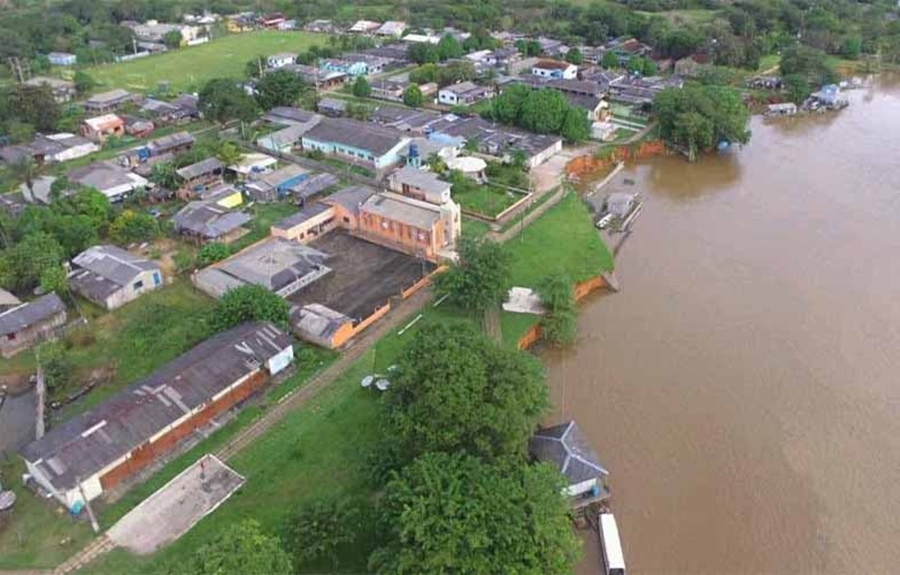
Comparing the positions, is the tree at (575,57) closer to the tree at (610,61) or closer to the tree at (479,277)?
the tree at (610,61)

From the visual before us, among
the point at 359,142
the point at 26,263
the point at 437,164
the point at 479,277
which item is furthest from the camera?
the point at 359,142

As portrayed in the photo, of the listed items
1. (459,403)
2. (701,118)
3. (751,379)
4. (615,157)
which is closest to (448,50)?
(615,157)

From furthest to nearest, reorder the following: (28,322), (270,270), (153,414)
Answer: (270,270) < (28,322) < (153,414)

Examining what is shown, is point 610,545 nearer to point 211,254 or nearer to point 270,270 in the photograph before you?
point 270,270

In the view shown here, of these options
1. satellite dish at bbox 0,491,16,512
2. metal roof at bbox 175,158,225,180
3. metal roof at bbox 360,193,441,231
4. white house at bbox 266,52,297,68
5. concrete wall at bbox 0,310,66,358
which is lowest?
satellite dish at bbox 0,491,16,512

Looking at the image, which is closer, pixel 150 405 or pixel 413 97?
pixel 150 405

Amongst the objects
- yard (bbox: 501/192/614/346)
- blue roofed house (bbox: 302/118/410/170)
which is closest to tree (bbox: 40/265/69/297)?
yard (bbox: 501/192/614/346)

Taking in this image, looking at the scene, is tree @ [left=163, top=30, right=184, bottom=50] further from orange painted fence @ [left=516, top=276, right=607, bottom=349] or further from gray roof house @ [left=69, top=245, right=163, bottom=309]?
orange painted fence @ [left=516, top=276, right=607, bottom=349]

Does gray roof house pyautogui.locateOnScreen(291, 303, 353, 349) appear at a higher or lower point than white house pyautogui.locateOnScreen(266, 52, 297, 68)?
lower
